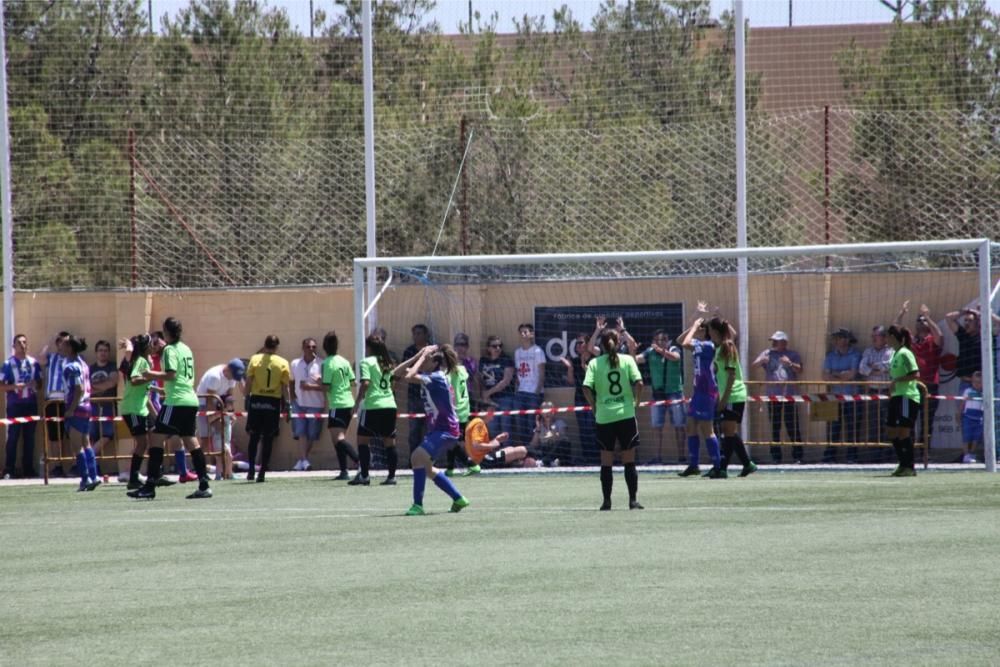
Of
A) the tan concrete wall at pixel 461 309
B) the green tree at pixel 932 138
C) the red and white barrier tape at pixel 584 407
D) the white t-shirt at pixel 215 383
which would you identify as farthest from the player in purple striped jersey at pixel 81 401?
the green tree at pixel 932 138

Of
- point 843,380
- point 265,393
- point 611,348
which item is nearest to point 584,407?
point 843,380

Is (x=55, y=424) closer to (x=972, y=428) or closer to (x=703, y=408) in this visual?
(x=703, y=408)

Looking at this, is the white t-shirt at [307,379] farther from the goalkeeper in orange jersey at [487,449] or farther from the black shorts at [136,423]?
the black shorts at [136,423]

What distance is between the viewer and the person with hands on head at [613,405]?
15094mm

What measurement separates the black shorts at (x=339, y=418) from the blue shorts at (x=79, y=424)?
330 centimetres

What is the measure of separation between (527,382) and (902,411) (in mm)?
6070

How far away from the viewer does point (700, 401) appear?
66.5ft

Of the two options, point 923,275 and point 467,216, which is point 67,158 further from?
point 923,275

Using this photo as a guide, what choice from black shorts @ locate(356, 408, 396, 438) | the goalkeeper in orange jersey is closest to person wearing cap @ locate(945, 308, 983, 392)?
the goalkeeper in orange jersey

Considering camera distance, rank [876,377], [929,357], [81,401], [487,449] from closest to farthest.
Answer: [81,401] → [929,357] → [487,449] → [876,377]

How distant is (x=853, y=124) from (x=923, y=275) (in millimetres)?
3062

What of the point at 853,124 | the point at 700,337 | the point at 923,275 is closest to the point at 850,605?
the point at 700,337

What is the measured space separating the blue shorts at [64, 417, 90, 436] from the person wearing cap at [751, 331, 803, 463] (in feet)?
31.5

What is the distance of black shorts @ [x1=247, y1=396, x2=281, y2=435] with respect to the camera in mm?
21094
